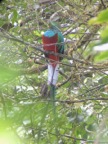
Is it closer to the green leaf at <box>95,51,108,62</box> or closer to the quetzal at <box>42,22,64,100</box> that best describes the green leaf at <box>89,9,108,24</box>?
the green leaf at <box>95,51,108,62</box>

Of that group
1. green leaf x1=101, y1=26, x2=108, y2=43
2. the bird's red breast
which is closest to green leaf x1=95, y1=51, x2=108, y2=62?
green leaf x1=101, y1=26, x2=108, y2=43

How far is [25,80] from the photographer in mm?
2379

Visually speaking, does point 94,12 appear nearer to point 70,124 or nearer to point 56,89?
point 56,89

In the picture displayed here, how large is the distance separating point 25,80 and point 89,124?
504 mm

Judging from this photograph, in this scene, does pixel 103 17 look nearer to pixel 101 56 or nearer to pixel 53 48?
pixel 101 56

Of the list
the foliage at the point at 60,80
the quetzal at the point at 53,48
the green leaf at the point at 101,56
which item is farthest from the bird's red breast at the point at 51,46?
the green leaf at the point at 101,56

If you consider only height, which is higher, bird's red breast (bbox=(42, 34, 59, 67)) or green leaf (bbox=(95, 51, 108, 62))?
green leaf (bbox=(95, 51, 108, 62))

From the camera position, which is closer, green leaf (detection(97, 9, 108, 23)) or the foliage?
green leaf (detection(97, 9, 108, 23))

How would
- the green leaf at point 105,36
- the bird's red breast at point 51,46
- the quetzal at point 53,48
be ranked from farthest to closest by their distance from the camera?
1. the bird's red breast at point 51,46
2. the quetzal at point 53,48
3. the green leaf at point 105,36

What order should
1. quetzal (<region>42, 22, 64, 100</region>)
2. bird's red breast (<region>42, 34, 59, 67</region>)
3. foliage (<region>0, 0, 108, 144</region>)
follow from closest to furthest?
foliage (<region>0, 0, 108, 144</region>) < quetzal (<region>42, 22, 64, 100</region>) < bird's red breast (<region>42, 34, 59, 67</region>)

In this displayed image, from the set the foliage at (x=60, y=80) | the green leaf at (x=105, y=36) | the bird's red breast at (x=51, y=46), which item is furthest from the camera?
the bird's red breast at (x=51, y=46)

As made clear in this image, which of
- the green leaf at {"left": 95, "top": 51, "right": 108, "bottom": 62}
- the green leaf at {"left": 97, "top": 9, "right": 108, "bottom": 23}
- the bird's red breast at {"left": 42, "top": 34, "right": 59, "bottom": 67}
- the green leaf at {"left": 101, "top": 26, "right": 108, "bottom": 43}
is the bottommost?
the bird's red breast at {"left": 42, "top": 34, "right": 59, "bottom": 67}

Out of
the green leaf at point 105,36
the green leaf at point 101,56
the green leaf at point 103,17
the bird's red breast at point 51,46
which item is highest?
the green leaf at point 103,17

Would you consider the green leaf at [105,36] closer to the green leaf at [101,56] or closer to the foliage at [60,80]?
the green leaf at [101,56]
